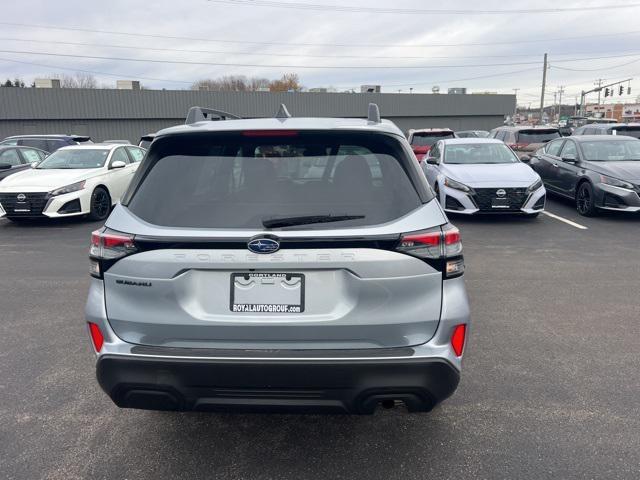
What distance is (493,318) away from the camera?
478 centimetres

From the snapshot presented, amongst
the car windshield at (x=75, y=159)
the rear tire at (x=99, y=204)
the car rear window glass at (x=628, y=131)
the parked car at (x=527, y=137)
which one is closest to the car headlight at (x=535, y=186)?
the parked car at (x=527, y=137)

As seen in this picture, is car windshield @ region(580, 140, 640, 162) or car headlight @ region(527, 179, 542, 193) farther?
car windshield @ region(580, 140, 640, 162)

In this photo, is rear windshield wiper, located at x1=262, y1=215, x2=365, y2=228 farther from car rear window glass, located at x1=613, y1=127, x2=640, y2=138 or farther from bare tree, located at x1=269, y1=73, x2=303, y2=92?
bare tree, located at x1=269, y1=73, x2=303, y2=92

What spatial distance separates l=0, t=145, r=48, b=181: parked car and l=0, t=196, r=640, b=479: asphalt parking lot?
8587 millimetres

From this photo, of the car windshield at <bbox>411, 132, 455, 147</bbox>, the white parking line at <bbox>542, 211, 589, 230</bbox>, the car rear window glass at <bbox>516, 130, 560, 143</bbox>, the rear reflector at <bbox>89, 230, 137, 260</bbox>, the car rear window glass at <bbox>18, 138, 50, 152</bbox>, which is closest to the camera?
the rear reflector at <bbox>89, 230, 137, 260</bbox>

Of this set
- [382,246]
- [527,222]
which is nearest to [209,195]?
[382,246]

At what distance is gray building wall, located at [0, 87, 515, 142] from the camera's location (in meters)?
36.1

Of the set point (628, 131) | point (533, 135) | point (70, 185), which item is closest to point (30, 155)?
point (70, 185)

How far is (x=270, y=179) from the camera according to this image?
2.59 m

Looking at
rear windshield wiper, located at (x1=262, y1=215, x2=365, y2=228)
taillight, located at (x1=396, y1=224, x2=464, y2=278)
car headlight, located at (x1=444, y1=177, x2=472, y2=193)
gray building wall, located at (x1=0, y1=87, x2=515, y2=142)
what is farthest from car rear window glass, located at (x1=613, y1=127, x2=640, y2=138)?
gray building wall, located at (x1=0, y1=87, x2=515, y2=142)

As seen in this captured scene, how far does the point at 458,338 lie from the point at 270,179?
1.25 metres

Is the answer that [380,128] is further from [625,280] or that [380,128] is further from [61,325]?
[625,280]

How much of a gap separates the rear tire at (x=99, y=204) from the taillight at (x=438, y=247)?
9487mm

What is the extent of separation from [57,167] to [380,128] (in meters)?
10.3
